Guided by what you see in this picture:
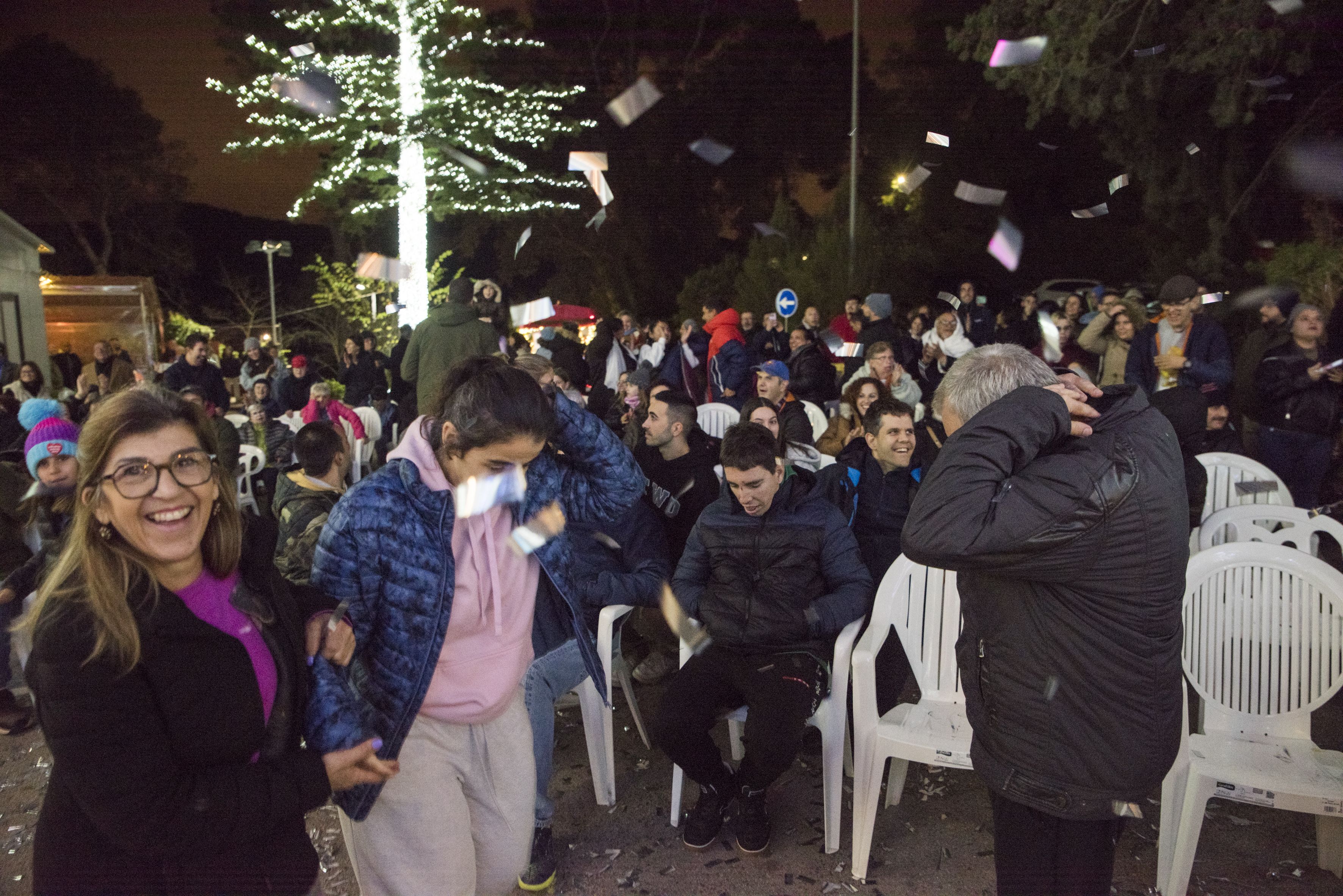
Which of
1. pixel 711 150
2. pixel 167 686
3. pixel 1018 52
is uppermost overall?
pixel 711 150

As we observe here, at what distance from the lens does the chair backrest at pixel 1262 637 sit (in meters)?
2.93

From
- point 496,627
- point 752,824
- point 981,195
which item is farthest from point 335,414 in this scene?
point 981,195

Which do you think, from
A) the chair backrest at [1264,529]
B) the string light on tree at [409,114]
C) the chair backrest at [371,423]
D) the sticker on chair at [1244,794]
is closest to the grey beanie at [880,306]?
the chair backrest at [1264,529]

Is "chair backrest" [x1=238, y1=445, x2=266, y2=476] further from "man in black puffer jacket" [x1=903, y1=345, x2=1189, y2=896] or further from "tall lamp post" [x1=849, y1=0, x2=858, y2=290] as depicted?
"tall lamp post" [x1=849, y1=0, x2=858, y2=290]

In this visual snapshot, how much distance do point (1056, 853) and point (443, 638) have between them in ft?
4.64

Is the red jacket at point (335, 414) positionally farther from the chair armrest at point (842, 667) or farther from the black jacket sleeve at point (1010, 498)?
the black jacket sleeve at point (1010, 498)

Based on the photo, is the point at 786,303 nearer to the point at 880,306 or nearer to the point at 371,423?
the point at 880,306

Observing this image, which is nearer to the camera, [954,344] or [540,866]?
[540,866]

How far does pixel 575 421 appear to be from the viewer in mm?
2404

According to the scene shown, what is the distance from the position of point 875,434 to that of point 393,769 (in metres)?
2.75

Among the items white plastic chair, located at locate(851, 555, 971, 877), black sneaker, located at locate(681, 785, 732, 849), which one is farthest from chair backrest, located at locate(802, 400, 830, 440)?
black sneaker, located at locate(681, 785, 732, 849)

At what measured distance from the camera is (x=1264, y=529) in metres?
4.22

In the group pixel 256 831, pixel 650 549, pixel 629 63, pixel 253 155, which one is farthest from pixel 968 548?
pixel 629 63

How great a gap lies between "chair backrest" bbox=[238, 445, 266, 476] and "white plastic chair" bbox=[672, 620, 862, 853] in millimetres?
5182
